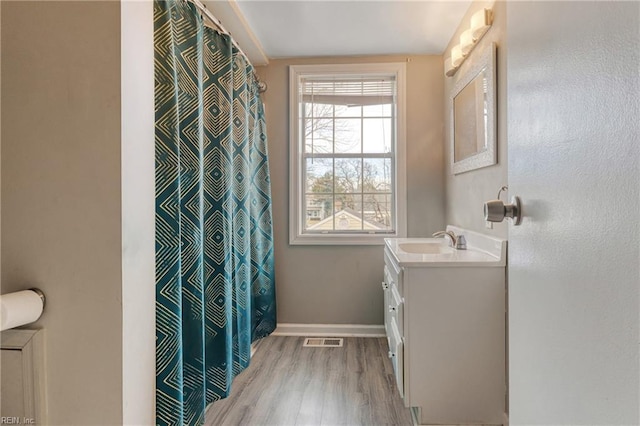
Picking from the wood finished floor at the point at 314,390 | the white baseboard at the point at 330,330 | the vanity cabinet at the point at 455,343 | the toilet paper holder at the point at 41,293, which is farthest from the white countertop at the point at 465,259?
the toilet paper holder at the point at 41,293

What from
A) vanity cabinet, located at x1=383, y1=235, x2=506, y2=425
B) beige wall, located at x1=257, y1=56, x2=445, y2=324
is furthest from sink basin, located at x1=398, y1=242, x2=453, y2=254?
vanity cabinet, located at x1=383, y1=235, x2=506, y2=425

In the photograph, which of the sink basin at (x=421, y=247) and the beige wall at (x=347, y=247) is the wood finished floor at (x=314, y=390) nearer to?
the beige wall at (x=347, y=247)

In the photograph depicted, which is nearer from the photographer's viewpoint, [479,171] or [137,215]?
[137,215]

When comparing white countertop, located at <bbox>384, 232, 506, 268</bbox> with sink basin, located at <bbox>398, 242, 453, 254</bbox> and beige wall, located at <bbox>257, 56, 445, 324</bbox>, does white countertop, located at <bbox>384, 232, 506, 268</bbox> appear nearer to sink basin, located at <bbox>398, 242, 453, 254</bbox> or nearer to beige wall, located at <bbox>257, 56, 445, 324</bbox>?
sink basin, located at <bbox>398, 242, 453, 254</bbox>

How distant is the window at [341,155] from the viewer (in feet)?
9.63

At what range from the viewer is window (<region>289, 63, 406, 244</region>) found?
2.94 meters

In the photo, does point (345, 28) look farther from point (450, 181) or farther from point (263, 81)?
point (450, 181)

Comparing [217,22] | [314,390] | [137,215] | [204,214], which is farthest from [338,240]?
[137,215]

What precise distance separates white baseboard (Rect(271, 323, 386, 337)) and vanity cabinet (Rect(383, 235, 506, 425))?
4.01ft

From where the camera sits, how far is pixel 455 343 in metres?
1.63

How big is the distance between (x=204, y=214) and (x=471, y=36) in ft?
6.15

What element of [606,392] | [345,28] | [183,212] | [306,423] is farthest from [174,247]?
[345,28]

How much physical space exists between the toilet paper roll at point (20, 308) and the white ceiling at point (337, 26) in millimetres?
1863

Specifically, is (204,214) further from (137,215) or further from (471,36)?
(471,36)
